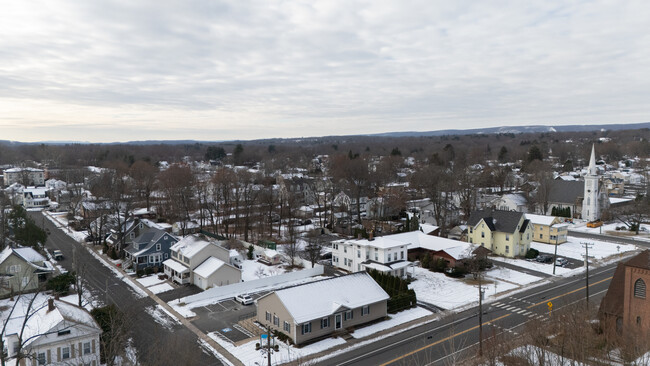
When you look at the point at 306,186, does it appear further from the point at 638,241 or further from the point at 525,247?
the point at 638,241

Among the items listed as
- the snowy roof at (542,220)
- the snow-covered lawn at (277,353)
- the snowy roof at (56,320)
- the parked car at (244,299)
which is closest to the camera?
the snowy roof at (56,320)

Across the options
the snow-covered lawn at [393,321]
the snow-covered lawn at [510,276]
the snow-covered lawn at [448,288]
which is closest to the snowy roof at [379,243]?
the snow-covered lawn at [448,288]

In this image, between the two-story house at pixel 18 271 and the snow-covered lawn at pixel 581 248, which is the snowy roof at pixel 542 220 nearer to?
the snow-covered lawn at pixel 581 248

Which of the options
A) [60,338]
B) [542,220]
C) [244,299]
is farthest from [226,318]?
[542,220]

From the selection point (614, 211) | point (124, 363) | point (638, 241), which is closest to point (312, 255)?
point (124, 363)

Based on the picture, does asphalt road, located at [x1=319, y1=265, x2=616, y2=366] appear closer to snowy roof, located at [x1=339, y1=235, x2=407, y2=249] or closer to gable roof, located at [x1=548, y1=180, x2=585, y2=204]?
snowy roof, located at [x1=339, y1=235, x2=407, y2=249]

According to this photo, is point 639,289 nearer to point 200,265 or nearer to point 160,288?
point 200,265
